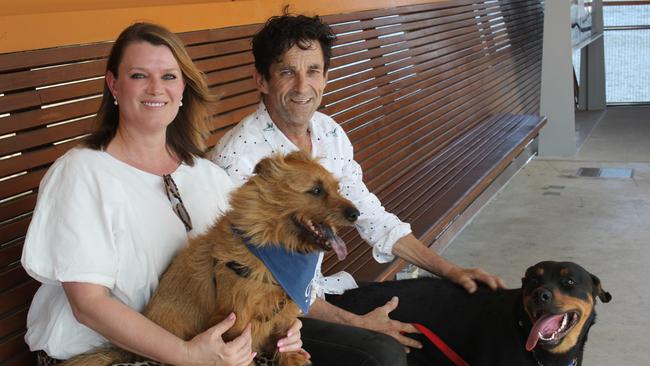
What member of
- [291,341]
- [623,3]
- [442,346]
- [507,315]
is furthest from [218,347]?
[623,3]

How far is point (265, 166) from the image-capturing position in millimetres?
2264

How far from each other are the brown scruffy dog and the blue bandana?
0.05 ft

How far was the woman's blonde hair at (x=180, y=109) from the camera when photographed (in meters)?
2.51

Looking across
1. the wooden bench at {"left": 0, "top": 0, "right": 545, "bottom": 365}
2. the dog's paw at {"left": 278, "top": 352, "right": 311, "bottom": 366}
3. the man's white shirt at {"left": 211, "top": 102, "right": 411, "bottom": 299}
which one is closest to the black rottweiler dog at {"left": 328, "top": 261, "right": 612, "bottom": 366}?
the man's white shirt at {"left": 211, "top": 102, "right": 411, "bottom": 299}

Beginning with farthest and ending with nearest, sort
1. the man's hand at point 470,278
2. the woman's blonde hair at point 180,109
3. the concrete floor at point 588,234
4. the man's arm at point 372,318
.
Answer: the concrete floor at point 588,234 → the man's hand at point 470,278 → the man's arm at point 372,318 → the woman's blonde hair at point 180,109

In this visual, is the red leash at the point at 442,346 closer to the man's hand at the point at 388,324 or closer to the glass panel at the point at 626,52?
the man's hand at the point at 388,324

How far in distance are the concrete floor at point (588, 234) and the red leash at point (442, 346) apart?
166 centimetres

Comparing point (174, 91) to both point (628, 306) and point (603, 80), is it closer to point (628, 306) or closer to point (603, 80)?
point (628, 306)

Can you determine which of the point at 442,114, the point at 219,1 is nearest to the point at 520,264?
the point at 442,114

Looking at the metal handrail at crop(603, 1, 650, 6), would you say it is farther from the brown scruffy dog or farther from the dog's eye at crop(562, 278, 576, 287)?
the brown scruffy dog

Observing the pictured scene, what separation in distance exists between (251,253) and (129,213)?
411 millimetres

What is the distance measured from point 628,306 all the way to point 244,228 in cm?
362

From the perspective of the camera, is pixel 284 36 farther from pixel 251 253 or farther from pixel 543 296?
pixel 543 296

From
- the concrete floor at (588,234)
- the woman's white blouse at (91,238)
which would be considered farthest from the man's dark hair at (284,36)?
the concrete floor at (588,234)
